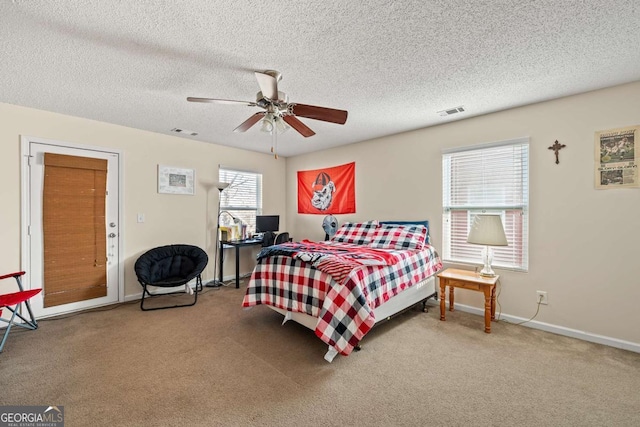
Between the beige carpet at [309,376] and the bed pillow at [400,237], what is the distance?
36.9 inches

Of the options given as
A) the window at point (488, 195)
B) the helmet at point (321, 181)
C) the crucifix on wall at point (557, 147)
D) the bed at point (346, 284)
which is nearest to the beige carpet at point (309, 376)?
the bed at point (346, 284)

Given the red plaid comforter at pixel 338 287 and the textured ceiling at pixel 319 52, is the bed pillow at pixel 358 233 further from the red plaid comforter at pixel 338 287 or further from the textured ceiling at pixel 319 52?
the textured ceiling at pixel 319 52

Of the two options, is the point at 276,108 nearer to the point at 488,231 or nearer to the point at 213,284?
the point at 488,231

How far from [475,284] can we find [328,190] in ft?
9.22

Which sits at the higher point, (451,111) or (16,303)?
(451,111)

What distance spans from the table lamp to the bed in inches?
23.4

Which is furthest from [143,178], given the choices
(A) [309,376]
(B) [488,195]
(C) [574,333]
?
(C) [574,333]

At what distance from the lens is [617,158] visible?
2.50m

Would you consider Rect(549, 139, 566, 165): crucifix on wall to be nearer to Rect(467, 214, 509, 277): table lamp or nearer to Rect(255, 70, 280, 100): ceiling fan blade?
Rect(467, 214, 509, 277): table lamp

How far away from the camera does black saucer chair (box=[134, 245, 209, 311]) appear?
3.49 m

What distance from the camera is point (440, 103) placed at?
2906 millimetres

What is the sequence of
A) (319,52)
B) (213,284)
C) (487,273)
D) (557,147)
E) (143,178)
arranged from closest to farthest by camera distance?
(319,52)
(557,147)
(487,273)
(143,178)
(213,284)

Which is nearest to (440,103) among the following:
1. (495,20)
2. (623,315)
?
(495,20)

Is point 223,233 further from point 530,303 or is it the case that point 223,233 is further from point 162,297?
point 530,303
